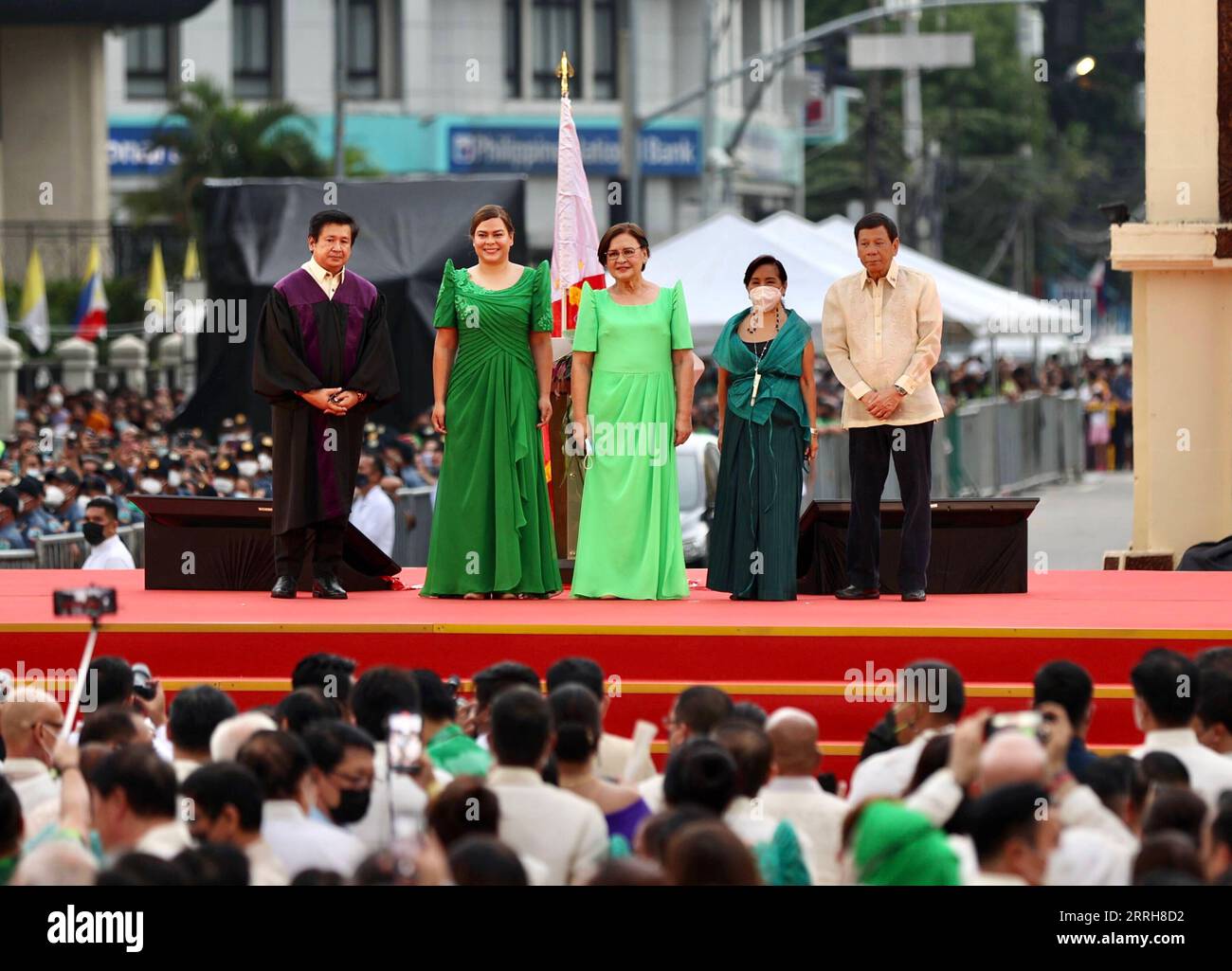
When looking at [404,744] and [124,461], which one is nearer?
[404,744]

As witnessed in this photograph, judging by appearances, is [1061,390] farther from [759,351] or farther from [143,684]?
[143,684]

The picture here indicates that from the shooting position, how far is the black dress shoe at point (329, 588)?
1145 cm

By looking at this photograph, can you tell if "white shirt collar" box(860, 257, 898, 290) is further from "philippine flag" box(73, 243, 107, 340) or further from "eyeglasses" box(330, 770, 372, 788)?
"philippine flag" box(73, 243, 107, 340)

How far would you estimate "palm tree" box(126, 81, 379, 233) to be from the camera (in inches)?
1688

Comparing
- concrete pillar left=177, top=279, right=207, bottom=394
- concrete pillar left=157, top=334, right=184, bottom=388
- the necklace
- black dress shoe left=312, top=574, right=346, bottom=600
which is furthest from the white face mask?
concrete pillar left=157, top=334, right=184, bottom=388

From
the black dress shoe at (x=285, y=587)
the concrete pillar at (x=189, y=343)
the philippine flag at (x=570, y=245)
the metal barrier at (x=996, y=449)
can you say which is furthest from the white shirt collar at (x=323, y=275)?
the concrete pillar at (x=189, y=343)

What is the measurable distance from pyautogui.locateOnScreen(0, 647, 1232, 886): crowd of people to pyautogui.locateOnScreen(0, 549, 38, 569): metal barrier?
6575 millimetres

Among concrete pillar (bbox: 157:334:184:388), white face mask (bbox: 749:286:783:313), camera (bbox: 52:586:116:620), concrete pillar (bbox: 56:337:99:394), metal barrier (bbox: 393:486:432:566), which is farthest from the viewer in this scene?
concrete pillar (bbox: 157:334:184:388)

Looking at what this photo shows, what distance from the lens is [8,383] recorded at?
28234mm

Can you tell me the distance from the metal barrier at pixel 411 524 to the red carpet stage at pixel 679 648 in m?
7.50

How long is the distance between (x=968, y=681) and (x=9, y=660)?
161 inches

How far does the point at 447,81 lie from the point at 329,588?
3995cm

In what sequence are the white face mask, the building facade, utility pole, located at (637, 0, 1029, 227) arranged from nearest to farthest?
1. the white face mask
2. utility pole, located at (637, 0, 1029, 227)
3. the building facade

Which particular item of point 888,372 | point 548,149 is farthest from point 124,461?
point 548,149
